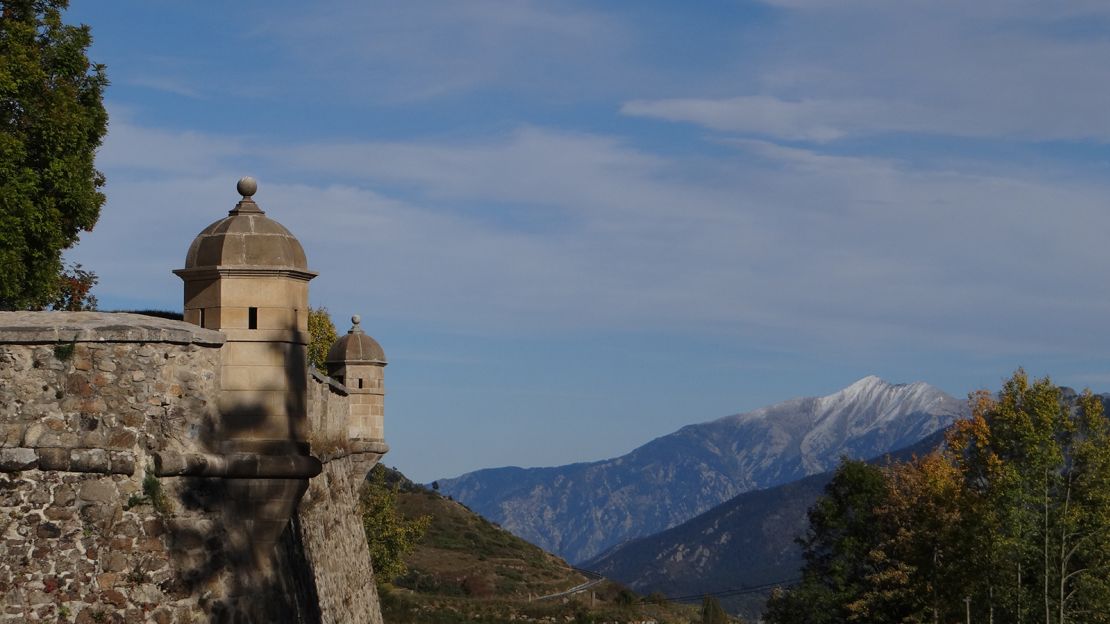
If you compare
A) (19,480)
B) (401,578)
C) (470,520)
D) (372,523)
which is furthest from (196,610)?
(470,520)

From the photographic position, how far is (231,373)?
645 inches

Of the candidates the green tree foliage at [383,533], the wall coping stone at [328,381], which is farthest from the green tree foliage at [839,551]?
the wall coping stone at [328,381]

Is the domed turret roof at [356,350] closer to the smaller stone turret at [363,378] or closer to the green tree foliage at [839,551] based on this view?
the smaller stone turret at [363,378]

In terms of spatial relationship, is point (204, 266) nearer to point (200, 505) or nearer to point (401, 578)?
point (200, 505)

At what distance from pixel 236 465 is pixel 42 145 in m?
14.3

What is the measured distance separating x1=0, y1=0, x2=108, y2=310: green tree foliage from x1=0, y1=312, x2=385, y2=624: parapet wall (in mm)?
11441

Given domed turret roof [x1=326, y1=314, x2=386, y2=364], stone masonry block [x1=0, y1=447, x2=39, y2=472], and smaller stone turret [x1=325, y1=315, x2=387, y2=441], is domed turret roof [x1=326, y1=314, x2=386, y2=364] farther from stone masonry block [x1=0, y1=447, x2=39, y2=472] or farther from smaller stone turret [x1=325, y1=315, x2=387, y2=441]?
stone masonry block [x1=0, y1=447, x2=39, y2=472]

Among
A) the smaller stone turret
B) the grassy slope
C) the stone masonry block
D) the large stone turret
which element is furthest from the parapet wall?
the grassy slope

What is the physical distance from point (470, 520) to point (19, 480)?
371 ft

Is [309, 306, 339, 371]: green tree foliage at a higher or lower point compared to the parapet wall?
higher

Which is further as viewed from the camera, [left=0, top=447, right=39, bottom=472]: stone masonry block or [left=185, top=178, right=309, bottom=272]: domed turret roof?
[left=185, top=178, right=309, bottom=272]: domed turret roof

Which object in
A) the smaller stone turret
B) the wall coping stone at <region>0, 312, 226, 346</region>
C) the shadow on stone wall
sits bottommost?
the shadow on stone wall

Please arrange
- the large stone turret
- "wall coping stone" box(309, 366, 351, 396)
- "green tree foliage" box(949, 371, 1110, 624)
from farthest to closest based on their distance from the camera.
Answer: "green tree foliage" box(949, 371, 1110, 624) → "wall coping stone" box(309, 366, 351, 396) → the large stone turret

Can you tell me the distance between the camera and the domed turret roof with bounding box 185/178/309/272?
16828 millimetres
